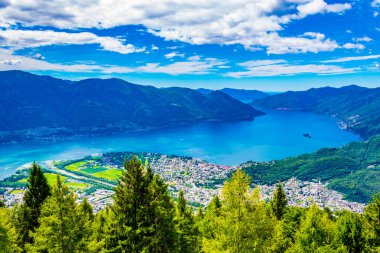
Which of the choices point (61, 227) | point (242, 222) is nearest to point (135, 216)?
point (61, 227)

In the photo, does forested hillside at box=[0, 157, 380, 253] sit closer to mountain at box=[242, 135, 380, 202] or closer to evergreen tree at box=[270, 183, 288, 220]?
evergreen tree at box=[270, 183, 288, 220]

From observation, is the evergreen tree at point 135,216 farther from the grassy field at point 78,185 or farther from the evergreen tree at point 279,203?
the grassy field at point 78,185

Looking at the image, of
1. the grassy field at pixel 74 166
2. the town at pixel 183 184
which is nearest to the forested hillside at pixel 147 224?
the town at pixel 183 184

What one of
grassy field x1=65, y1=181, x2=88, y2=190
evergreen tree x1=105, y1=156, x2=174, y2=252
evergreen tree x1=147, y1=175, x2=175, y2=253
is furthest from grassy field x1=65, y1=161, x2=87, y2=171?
evergreen tree x1=105, y1=156, x2=174, y2=252

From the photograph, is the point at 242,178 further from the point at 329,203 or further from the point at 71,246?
the point at 329,203

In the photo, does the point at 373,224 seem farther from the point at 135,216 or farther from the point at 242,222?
the point at 135,216
